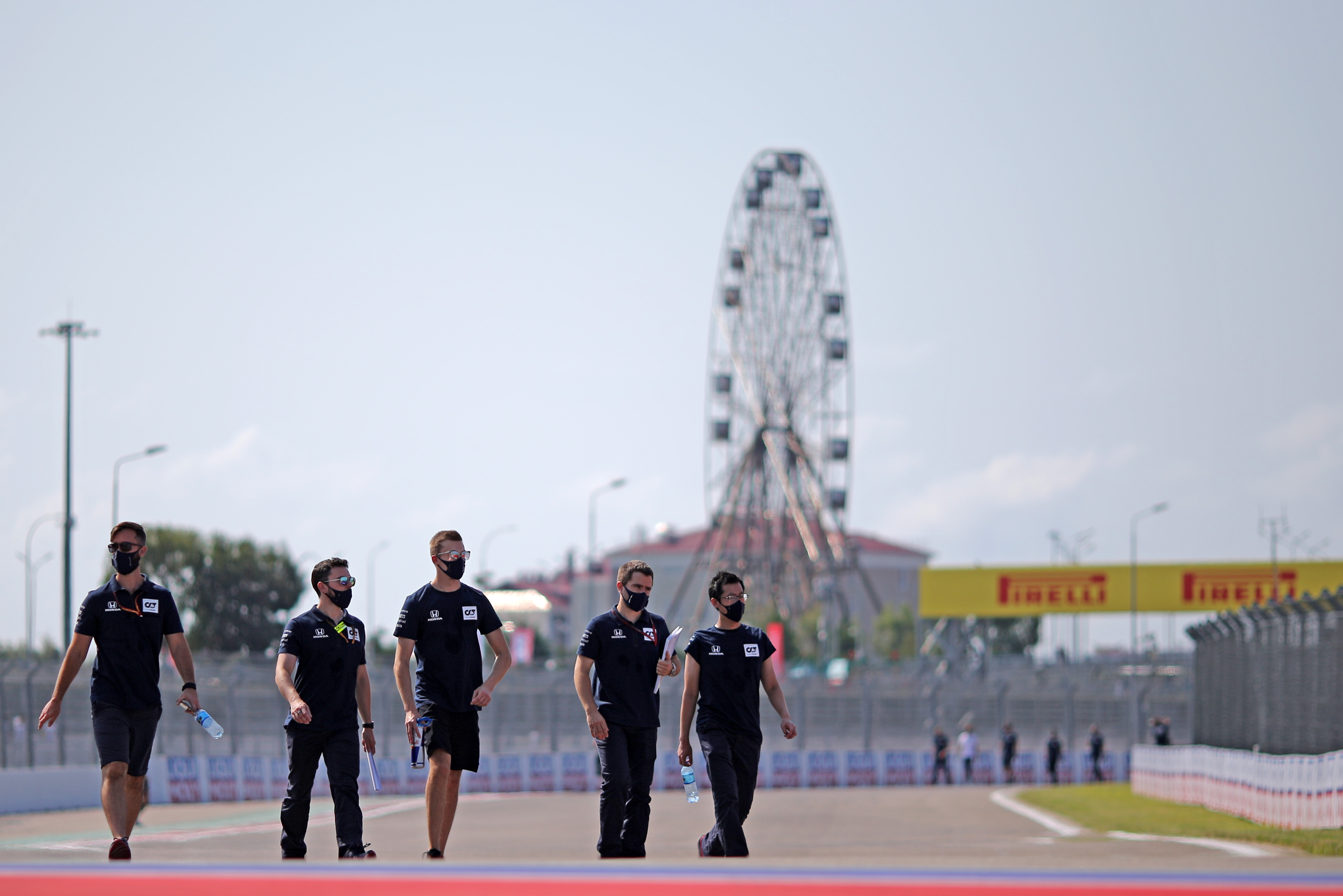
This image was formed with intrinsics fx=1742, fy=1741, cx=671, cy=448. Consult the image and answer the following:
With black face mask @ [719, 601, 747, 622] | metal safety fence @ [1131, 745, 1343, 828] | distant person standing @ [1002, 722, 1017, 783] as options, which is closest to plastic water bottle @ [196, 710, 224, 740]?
black face mask @ [719, 601, 747, 622]

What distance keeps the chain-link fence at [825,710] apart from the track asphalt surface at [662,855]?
8.40ft

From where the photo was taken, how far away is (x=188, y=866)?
605cm

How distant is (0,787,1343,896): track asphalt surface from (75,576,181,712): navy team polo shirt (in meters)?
0.90

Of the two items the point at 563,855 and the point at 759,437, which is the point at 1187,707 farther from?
the point at 563,855

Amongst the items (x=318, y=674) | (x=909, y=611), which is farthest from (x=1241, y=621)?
(x=909, y=611)

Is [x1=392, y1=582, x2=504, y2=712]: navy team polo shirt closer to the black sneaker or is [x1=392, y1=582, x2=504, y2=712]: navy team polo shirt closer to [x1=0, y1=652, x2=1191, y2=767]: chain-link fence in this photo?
the black sneaker

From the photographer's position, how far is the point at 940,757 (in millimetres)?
40281

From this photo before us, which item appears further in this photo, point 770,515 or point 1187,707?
point 770,515

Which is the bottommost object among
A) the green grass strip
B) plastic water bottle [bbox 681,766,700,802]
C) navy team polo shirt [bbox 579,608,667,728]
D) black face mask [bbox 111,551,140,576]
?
the green grass strip

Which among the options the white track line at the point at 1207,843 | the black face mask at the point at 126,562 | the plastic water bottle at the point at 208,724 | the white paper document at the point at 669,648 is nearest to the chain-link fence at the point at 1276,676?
the white track line at the point at 1207,843

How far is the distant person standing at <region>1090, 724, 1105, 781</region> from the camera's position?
40.3 metres

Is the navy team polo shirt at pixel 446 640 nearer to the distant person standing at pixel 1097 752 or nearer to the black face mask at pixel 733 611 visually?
the black face mask at pixel 733 611

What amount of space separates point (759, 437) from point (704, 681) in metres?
51.0

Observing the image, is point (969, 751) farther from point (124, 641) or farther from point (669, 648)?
point (124, 641)
